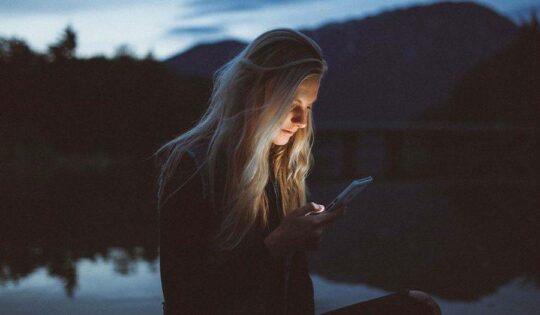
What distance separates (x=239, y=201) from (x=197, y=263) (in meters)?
0.25

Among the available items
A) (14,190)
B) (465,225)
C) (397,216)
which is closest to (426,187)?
(397,216)

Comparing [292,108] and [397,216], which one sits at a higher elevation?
[292,108]

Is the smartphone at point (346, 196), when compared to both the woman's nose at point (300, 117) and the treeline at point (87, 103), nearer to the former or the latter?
the woman's nose at point (300, 117)

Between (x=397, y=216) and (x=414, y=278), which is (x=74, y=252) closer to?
(x=414, y=278)

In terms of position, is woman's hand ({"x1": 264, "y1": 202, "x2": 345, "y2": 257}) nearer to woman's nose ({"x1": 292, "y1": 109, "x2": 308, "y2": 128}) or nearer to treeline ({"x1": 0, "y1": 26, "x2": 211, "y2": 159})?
woman's nose ({"x1": 292, "y1": 109, "x2": 308, "y2": 128})

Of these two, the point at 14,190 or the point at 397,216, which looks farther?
the point at 14,190

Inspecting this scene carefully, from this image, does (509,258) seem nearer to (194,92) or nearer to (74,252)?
(74,252)

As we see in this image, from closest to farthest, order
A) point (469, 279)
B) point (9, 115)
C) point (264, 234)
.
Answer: point (264, 234), point (469, 279), point (9, 115)

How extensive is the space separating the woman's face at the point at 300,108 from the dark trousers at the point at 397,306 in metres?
0.70

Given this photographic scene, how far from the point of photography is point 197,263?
2.14m

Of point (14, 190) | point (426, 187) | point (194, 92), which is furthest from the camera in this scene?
point (194, 92)

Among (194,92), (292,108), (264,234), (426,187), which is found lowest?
(426,187)

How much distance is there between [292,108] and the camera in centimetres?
242

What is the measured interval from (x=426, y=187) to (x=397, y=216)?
10911 mm
